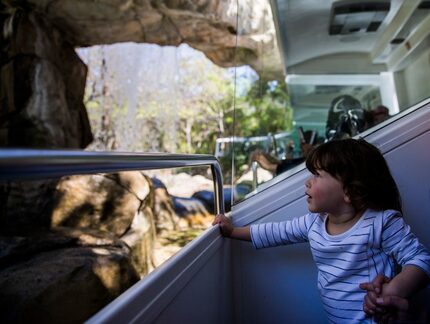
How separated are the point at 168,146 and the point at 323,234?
14.3m

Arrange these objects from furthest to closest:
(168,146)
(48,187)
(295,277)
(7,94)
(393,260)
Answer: (168,146) → (7,94) → (48,187) → (295,277) → (393,260)

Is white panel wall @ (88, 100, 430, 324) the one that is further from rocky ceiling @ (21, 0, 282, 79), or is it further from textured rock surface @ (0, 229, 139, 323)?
rocky ceiling @ (21, 0, 282, 79)

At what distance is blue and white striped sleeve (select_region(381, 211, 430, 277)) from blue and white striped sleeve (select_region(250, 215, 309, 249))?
227mm

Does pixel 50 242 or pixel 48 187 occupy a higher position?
pixel 48 187

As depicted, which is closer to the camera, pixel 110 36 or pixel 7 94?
pixel 7 94

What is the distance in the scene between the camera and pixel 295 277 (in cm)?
111

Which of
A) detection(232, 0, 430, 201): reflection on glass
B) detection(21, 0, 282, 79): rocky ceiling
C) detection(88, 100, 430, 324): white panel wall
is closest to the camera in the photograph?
detection(88, 100, 430, 324): white panel wall

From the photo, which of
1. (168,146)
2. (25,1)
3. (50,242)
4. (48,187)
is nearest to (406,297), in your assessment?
(50,242)

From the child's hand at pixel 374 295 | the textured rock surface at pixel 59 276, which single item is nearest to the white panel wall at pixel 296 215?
the child's hand at pixel 374 295

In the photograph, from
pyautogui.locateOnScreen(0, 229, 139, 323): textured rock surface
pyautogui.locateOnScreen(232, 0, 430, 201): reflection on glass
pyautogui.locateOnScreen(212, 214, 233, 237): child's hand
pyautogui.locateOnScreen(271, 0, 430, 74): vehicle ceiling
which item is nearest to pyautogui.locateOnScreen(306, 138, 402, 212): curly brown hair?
pyautogui.locateOnScreen(212, 214, 233, 237): child's hand

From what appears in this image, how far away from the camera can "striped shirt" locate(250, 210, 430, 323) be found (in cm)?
82

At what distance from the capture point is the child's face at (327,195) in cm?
91

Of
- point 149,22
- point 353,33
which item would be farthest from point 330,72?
point 149,22

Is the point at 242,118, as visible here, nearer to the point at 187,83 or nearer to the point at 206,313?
the point at 206,313
